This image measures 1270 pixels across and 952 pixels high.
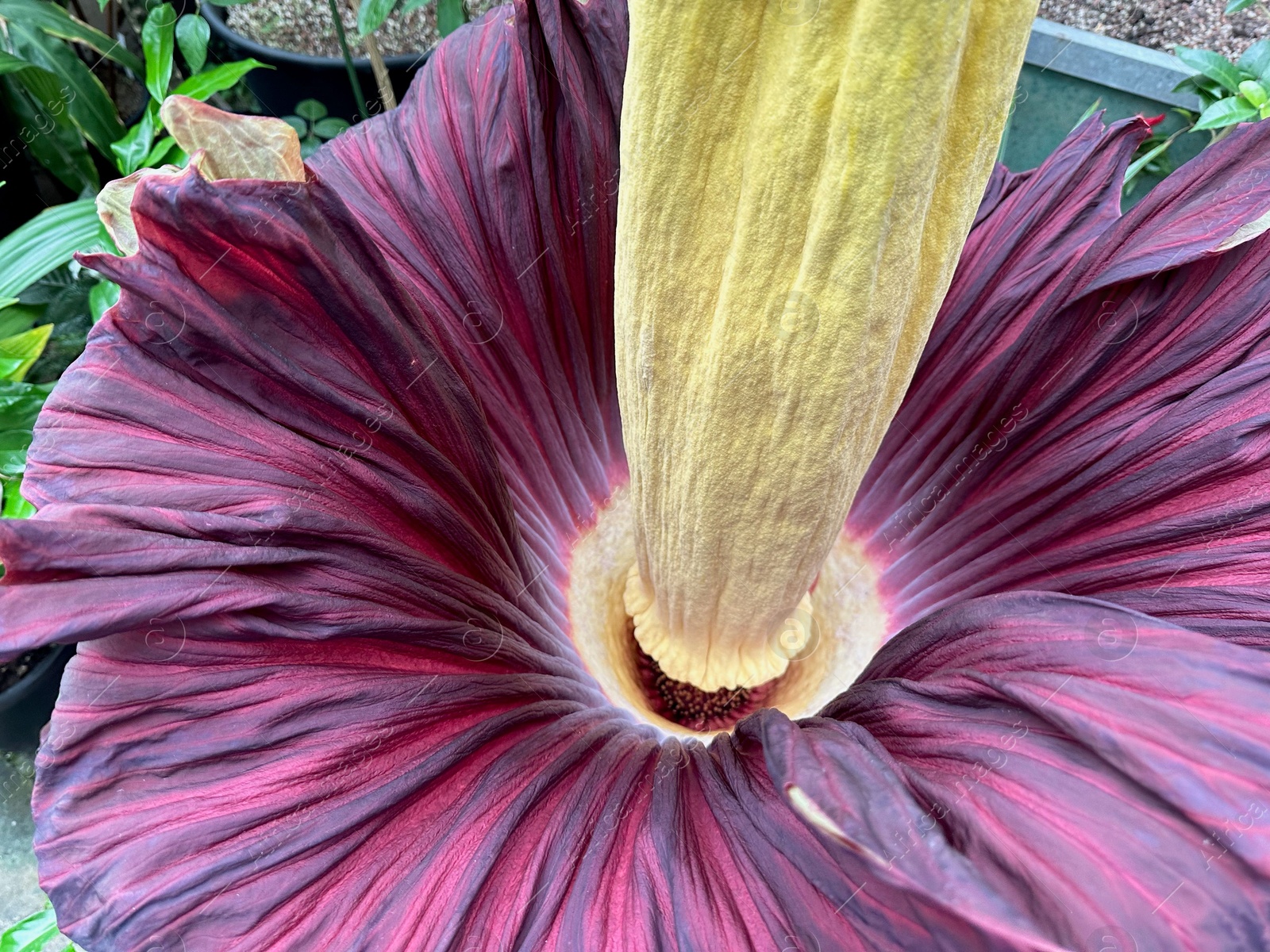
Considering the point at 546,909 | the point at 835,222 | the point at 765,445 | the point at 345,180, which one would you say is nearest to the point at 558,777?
the point at 546,909

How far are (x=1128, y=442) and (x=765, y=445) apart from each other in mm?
273

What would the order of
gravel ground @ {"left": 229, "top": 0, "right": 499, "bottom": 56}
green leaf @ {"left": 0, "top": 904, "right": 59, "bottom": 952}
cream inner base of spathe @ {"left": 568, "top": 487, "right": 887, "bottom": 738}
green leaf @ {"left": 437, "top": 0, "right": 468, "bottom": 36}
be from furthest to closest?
gravel ground @ {"left": 229, "top": 0, "right": 499, "bottom": 56} → green leaf @ {"left": 437, "top": 0, "right": 468, "bottom": 36} → green leaf @ {"left": 0, "top": 904, "right": 59, "bottom": 952} → cream inner base of spathe @ {"left": 568, "top": 487, "right": 887, "bottom": 738}

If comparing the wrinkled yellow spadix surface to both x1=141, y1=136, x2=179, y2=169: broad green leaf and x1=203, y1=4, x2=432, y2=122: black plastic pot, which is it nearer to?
x1=141, y1=136, x2=179, y2=169: broad green leaf

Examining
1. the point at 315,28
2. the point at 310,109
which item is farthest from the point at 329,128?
the point at 315,28

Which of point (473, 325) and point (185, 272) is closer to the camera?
point (185, 272)

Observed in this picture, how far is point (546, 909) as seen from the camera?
0.47 m

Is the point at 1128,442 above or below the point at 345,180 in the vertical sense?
below

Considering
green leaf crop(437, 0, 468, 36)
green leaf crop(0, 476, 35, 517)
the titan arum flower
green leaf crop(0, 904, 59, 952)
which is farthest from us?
green leaf crop(437, 0, 468, 36)

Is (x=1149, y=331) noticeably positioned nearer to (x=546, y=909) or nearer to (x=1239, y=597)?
(x=1239, y=597)

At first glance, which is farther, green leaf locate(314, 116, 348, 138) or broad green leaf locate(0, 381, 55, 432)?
green leaf locate(314, 116, 348, 138)

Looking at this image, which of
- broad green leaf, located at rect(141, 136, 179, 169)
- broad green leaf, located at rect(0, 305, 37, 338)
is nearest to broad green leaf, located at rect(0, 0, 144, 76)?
broad green leaf, located at rect(141, 136, 179, 169)

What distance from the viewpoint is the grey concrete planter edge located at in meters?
1.49

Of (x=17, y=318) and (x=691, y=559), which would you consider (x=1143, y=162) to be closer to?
(x=691, y=559)

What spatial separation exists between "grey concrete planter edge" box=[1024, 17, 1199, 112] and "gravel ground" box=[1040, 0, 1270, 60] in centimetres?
19
